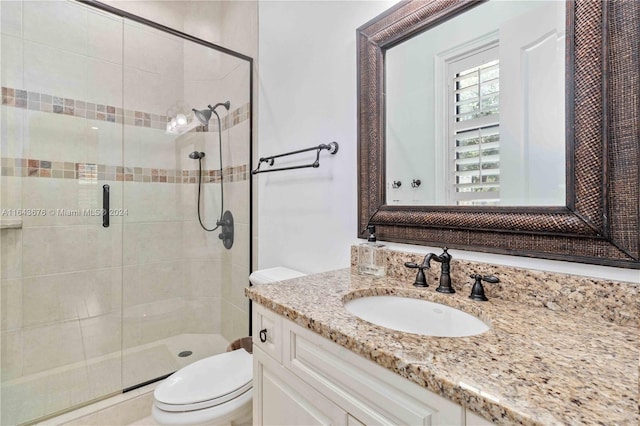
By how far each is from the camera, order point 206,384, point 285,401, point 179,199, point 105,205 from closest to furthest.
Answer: point 285,401, point 206,384, point 105,205, point 179,199

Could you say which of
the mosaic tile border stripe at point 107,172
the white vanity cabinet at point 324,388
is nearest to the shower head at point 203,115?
the mosaic tile border stripe at point 107,172

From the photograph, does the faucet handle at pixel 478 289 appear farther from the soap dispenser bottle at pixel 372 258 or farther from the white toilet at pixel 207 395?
the white toilet at pixel 207 395

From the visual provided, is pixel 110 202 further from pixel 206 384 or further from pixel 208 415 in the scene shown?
pixel 208 415

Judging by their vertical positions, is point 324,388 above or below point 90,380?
above

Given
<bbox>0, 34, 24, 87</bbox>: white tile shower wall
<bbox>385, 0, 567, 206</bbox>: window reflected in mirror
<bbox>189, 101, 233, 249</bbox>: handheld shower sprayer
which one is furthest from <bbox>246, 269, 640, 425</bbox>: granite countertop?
<bbox>0, 34, 24, 87</bbox>: white tile shower wall

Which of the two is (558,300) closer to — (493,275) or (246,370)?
(493,275)

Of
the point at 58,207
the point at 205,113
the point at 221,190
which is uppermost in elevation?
the point at 205,113

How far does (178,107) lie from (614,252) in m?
2.41

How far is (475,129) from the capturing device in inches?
37.3

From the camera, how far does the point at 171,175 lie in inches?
83.9

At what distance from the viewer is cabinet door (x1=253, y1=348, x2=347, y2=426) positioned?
27.6 inches

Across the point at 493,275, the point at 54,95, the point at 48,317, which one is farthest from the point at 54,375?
the point at 493,275

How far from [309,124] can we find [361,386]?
1.25m

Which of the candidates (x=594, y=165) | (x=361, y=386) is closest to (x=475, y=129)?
(x=594, y=165)
